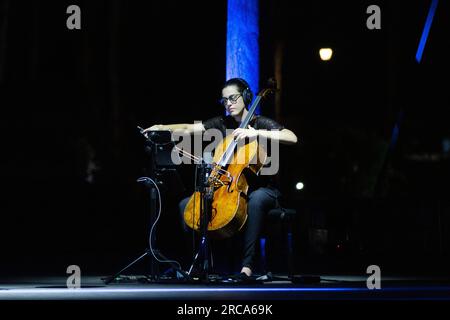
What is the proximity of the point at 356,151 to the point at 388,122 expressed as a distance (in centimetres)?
158

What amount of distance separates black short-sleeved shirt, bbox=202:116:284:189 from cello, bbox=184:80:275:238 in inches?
7.9

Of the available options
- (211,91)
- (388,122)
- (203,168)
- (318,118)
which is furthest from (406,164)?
(203,168)

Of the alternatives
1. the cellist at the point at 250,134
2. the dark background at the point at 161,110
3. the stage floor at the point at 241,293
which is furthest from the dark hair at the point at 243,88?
the stage floor at the point at 241,293

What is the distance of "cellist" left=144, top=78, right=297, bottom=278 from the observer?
5.13 m

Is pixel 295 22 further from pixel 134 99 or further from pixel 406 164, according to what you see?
pixel 406 164

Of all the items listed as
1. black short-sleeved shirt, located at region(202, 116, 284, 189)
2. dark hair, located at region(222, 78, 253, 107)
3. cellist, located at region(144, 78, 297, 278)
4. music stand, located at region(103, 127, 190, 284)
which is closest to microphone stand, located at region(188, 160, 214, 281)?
music stand, located at region(103, 127, 190, 284)

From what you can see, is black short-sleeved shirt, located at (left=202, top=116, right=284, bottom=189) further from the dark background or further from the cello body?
the dark background

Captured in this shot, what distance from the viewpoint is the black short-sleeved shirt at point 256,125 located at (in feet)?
17.5

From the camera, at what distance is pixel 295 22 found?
1614 centimetres

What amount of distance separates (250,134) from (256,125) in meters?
0.39

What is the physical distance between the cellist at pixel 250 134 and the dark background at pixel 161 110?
21.3 inches

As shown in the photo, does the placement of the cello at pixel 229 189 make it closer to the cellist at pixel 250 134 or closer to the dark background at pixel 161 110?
the cellist at pixel 250 134

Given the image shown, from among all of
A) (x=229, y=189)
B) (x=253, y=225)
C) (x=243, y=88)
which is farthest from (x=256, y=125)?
(x=253, y=225)

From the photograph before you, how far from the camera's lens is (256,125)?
545 cm
